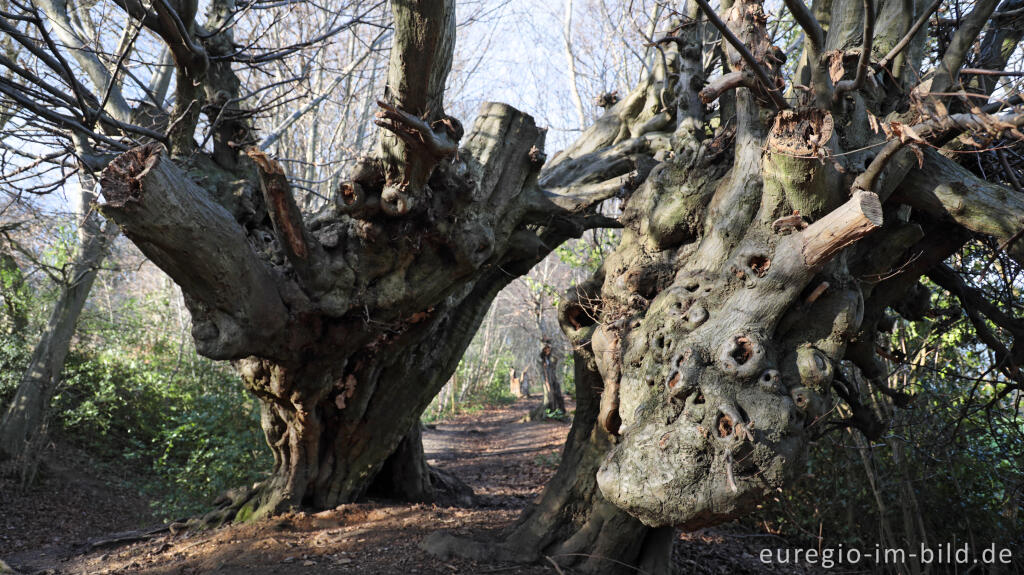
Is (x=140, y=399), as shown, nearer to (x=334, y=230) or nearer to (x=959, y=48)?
(x=334, y=230)

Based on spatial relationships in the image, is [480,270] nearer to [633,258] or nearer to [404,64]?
[633,258]

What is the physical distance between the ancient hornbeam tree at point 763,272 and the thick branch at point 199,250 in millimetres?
1872

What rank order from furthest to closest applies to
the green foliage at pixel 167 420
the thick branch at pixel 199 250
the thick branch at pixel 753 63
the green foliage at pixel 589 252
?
the green foliage at pixel 589 252, the green foliage at pixel 167 420, the thick branch at pixel 199 250, the thick branch at pixel 753 63

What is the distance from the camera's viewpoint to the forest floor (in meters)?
3.83

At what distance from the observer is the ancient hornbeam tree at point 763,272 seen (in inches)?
104

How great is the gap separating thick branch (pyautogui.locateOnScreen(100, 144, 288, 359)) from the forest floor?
4.74 ft

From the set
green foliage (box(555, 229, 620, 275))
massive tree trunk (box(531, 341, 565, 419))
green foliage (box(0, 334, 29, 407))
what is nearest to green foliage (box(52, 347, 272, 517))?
green foliage (box(0, 334, 29, 407))

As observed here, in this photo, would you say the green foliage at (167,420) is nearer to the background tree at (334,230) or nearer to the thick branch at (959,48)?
the background tree at (334,230)

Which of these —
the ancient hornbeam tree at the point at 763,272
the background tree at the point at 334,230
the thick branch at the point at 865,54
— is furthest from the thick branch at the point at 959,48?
the background tree at the point at 334,230

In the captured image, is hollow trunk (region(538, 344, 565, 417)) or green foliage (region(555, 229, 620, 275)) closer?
green foliage (region(555, 229, 620, 275))

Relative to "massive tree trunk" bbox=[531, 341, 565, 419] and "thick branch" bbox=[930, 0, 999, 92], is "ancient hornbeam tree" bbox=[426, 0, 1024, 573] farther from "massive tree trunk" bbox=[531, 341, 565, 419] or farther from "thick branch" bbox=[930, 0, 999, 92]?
"massive tree trunk" bbox=[531, 341, 565, 419]

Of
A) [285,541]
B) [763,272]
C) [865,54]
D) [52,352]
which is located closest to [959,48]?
[865,54]

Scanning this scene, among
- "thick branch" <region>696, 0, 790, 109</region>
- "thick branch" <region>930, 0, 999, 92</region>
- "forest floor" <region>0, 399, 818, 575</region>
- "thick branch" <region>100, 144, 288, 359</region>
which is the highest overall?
"thick branch" <region>930, 0, 999, 92</region>

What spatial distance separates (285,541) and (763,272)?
3710mm
